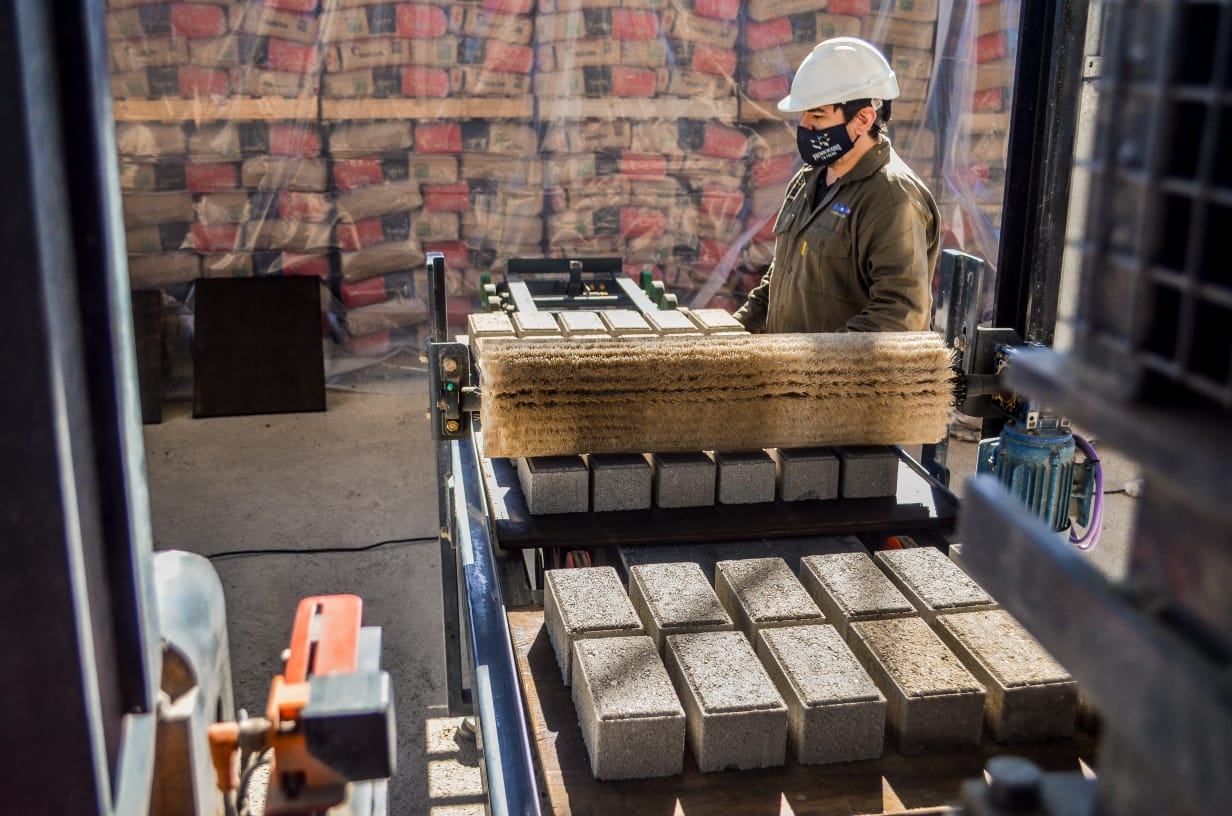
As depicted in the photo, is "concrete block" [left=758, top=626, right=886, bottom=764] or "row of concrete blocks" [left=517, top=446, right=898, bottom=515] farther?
"row of concrete blocks" [left=517, top=446, right=898, bottom=515]

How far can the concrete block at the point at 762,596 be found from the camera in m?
2.18

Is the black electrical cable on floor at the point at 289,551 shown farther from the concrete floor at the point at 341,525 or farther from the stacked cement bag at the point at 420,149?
the stacked cement bag at the point at 420,149

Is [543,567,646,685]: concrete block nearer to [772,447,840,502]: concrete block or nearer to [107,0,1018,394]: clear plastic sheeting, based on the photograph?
[772,447,840,502]: concrete block

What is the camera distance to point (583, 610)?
84.7 inches

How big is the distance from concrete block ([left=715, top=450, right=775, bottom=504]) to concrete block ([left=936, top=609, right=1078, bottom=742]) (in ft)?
2.77

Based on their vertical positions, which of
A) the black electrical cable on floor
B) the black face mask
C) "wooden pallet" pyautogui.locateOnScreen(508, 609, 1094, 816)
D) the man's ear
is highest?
the man's ear

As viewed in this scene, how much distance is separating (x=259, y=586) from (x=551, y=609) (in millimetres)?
3129

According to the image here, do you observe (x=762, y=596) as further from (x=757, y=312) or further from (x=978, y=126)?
(x=978, y=126)

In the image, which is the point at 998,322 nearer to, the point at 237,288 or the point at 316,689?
the point at 316,689

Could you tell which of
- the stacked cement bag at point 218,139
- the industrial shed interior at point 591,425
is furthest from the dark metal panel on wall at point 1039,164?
→ the stacked cement bag at point 218,139

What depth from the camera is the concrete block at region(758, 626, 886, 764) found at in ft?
6.04

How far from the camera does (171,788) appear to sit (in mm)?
1362

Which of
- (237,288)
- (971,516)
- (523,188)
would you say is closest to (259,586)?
(237,288)

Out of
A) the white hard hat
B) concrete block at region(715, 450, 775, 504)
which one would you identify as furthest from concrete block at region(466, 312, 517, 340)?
the white hard hat
